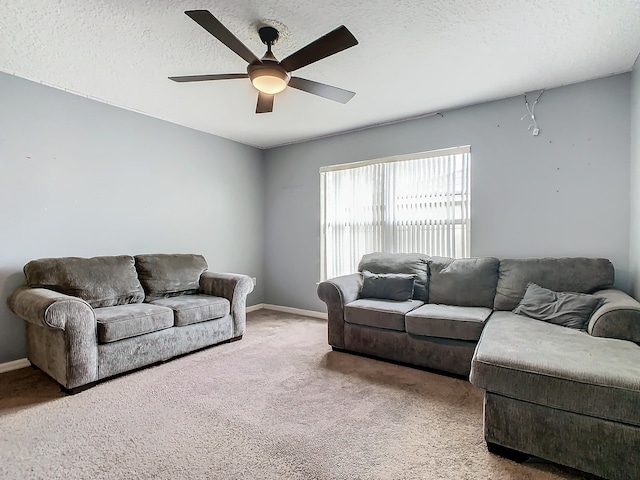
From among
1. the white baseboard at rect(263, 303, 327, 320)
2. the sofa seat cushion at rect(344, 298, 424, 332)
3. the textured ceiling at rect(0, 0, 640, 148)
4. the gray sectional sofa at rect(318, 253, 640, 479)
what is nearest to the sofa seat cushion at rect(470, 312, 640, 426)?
the gray sectional sofa at rect(318, 253, 640, 479)

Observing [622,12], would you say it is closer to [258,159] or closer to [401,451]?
[401,451]

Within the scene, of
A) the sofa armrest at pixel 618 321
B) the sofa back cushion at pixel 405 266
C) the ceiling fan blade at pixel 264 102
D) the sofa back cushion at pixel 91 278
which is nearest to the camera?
the sofa armrest at pixel 618 321

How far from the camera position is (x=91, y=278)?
2947 millimetres

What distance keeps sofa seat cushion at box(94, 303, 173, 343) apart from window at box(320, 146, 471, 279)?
231 centimetres

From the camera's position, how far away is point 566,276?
9.01ft

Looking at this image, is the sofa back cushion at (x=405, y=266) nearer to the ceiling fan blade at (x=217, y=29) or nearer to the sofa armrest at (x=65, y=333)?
the ceiling fan blade at (x=217, y=29)

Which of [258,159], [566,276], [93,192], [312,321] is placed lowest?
[312,321]

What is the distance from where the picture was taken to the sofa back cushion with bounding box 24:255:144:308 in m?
2.79

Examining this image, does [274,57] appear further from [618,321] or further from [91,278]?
[618,321]

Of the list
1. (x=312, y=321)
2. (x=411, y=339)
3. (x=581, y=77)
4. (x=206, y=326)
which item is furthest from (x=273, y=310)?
(x=581, y=77)

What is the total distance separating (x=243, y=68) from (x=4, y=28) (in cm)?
158

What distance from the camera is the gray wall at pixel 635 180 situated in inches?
99.7

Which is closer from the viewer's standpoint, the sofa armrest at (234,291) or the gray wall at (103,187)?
the gray wall at (103,187)

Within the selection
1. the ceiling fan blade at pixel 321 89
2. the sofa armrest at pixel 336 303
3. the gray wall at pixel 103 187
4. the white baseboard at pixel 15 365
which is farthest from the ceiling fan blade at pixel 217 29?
the white baseboard at pixel 15 365
